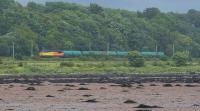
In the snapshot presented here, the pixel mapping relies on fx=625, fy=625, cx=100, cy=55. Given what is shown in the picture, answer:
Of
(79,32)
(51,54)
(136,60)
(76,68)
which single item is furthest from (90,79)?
(79,32)

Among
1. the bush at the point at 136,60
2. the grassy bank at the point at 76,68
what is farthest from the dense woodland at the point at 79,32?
the grassy bank at the point at 76,68

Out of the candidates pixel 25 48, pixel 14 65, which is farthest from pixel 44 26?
pixel 14 65

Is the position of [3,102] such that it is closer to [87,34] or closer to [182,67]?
[182,67]

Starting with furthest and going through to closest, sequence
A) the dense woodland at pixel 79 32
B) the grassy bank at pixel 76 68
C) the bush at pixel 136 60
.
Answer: the dense woodland at pixel 79 32 → the bush at pixel 136 60 → the grassy bank at pixel 76 68

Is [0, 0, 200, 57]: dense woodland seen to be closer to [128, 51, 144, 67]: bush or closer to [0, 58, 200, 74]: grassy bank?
[128, 51, 144, 67]: bush

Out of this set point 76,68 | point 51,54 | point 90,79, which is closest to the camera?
point 90,79

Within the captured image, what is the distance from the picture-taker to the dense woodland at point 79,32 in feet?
460

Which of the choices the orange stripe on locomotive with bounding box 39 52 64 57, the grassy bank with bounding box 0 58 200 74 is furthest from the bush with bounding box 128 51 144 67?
the orange stripe on locomotive with bounding box 39 52 64 57

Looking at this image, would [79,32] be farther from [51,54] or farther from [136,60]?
[136,60]

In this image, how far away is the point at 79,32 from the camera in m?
154

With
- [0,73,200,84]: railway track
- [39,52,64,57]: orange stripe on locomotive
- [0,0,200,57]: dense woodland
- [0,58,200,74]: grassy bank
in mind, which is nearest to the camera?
[0,73,200,84]: railway track

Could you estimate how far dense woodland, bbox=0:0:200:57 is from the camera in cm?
14025

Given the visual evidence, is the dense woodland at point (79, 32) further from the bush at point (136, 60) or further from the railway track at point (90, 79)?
the railway track at point (90, 79)

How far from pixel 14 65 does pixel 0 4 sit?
75.2m
